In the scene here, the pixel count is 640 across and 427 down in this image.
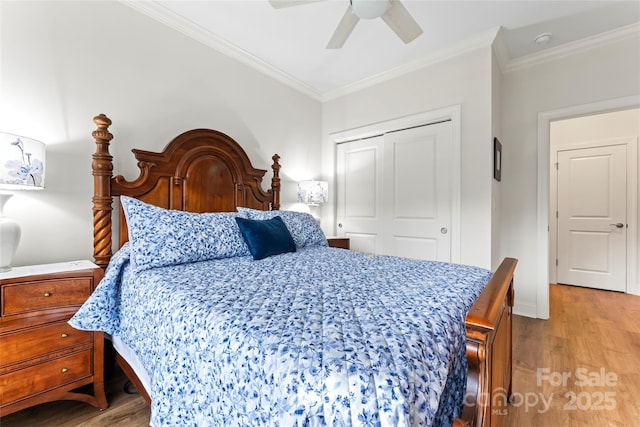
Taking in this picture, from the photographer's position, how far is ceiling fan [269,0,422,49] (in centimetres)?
166

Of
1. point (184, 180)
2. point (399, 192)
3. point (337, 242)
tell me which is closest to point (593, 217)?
point (399, 192)

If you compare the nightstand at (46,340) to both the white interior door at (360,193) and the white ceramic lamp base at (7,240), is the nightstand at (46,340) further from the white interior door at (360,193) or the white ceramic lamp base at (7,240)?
the white interior door at (360,193)

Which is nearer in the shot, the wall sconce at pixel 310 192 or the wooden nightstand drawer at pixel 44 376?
the wooden nightstand drawer at pixel 44 376

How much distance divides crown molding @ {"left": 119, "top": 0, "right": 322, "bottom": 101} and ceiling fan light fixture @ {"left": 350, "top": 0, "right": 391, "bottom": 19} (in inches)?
60.7

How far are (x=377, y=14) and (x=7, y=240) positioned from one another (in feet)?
7.84

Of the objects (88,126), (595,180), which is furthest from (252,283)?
(595,180)

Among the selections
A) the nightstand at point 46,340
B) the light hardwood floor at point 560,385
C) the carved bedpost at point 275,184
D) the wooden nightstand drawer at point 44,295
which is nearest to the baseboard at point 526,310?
the light hardwood floor at point 560,385

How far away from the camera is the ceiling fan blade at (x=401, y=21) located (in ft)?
5.65

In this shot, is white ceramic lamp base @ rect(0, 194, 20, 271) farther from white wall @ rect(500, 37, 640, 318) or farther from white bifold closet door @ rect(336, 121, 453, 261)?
white wall @ rect(500, 37, 640, 318)

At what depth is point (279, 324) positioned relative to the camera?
0.79m

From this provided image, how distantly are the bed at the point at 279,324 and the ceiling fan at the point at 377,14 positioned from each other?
4.62ft

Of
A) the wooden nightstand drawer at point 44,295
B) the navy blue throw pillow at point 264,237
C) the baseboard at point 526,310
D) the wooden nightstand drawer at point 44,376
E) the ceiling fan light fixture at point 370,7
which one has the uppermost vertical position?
the ceiling fan light fixture at point 370,7

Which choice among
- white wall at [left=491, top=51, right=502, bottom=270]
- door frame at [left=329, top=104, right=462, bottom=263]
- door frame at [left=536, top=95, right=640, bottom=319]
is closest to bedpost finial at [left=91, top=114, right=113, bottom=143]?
door frame at [left=329, top=104, right=462, bottom=263]

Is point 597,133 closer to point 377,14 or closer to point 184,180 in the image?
point 377,14
